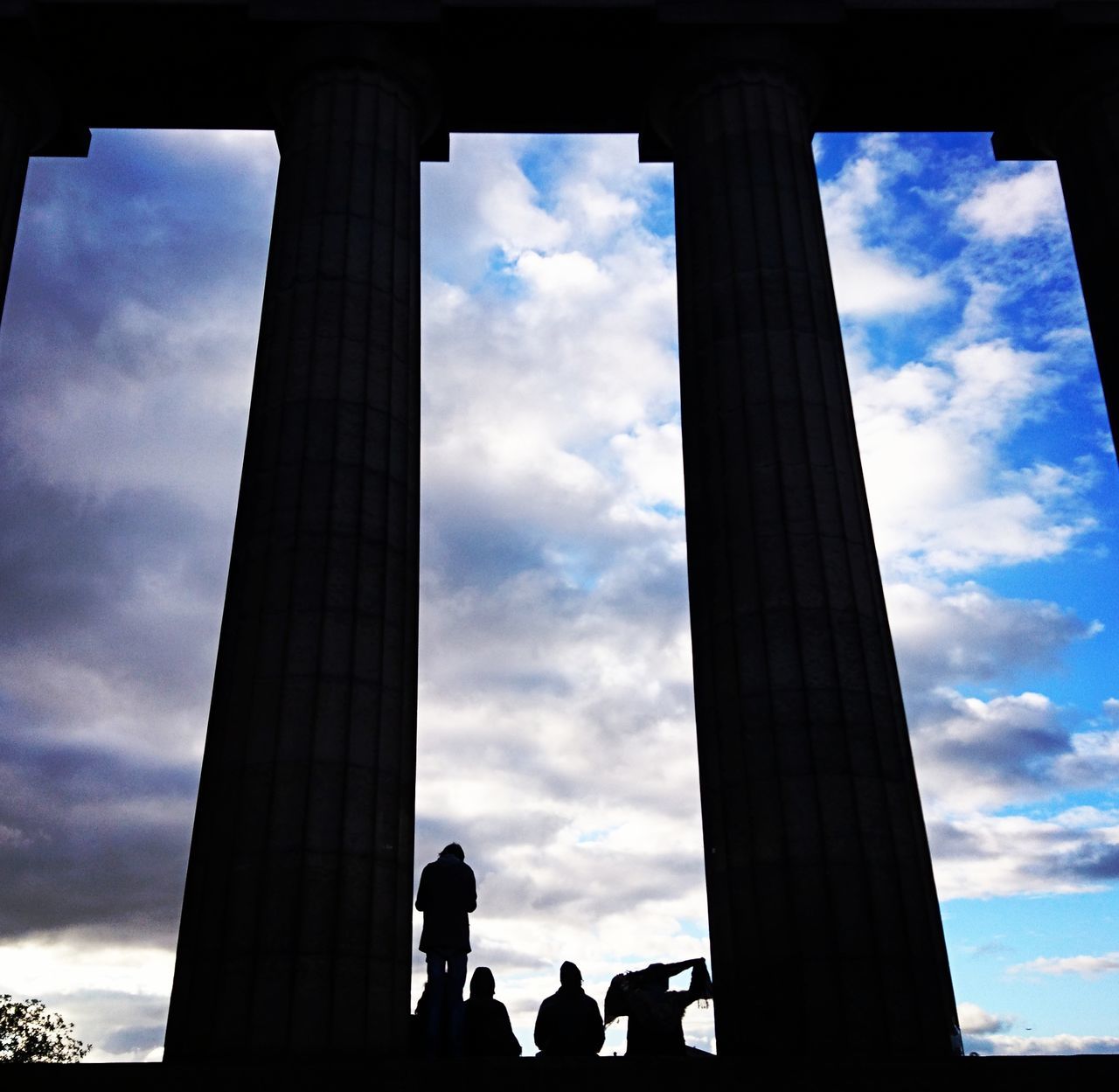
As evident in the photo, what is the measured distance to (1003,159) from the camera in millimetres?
43031

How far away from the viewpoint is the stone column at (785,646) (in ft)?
83.3

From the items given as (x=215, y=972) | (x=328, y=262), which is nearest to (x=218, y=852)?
(x=215, y=972)

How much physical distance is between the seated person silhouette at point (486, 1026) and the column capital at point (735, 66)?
2645cm

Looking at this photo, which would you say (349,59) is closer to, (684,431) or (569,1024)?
(684,431)

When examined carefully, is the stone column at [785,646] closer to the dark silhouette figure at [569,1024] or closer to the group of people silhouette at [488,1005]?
the group of people silhouette at [488,1005]

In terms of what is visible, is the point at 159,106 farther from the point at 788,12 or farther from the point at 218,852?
the point at 218,852

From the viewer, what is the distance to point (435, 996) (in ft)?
75.2

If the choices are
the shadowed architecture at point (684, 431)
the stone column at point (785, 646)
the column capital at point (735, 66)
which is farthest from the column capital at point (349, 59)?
the stone column at point (785, 646)

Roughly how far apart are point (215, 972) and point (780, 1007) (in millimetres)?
11965

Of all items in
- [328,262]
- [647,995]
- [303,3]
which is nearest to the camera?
[647,995]

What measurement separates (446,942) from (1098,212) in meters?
28.9

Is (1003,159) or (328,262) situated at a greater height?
(1003,159)

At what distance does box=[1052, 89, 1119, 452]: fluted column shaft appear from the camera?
116 ft

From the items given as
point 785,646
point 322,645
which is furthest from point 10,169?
point 785,646
